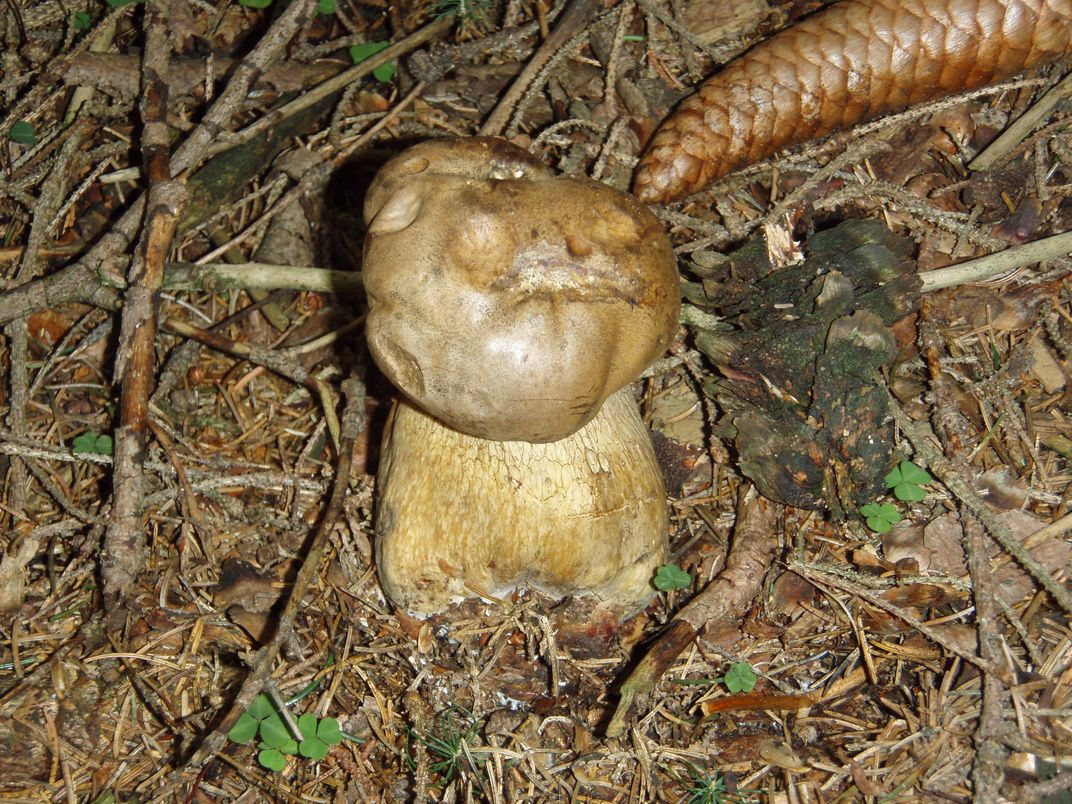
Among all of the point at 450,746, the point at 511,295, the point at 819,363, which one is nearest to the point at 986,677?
the point at 819,363

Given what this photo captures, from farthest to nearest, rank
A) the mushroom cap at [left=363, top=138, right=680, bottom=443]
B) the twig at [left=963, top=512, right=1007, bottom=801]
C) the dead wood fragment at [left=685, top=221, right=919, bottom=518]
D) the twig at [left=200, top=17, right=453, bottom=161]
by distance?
the twig at [left=200, top=17, right=453, bottom=161] → the dead wood fragment at [left=685, top=221, right=919, bottom=518] → the twig at [left=963, top=512, right=1007, bottom=801] → the mushroom cap at [left=363, top=138, right=680, bottom=443]

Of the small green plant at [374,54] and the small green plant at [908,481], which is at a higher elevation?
the small green plant at [374,54]

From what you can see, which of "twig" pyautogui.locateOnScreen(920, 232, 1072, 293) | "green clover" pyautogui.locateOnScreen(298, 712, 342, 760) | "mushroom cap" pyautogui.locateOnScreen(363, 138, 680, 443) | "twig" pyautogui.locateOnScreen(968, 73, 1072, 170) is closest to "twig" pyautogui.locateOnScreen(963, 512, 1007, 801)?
"twig" pyautogui.locateOnScreen(920, 232, 1072, 293)

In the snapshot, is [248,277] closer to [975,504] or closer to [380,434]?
[380,434]

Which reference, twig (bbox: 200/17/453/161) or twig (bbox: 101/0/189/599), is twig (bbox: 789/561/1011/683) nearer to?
twig (bbox: 101/0/189/599)

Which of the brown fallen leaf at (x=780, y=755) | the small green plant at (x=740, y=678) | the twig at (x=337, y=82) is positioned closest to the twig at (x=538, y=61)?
the twig at (x=337, y=82)

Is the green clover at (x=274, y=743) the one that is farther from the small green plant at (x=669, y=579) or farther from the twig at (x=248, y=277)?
the twig at (x=248, y=277)
